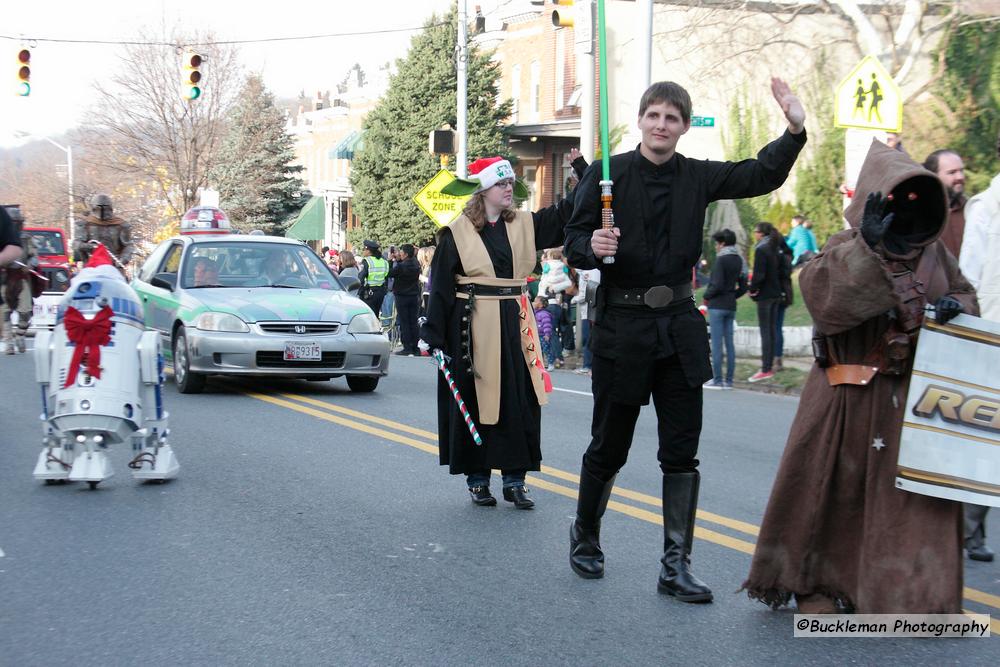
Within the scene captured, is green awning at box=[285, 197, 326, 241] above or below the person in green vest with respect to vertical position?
above

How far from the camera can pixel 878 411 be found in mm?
4805

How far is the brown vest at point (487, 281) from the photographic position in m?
7.38

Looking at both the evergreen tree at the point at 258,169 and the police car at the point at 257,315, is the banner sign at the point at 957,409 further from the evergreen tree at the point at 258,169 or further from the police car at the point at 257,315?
the evergreen tree at the point at 258,169

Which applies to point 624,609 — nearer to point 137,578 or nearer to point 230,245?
point 137,578

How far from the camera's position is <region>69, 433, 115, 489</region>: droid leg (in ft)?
25.8

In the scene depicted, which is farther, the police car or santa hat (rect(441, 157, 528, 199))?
the police car

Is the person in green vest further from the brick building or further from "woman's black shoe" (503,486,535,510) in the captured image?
"woman's black shoe" (503,486,535,510)

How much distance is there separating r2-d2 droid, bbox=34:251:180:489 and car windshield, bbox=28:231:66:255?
24.7 metres

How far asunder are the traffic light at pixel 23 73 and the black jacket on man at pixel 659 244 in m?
22.8

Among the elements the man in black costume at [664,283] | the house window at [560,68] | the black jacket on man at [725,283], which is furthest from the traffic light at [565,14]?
the house window at [560,68]

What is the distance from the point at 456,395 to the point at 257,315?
6.18 meters

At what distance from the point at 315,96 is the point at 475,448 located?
74.1 m

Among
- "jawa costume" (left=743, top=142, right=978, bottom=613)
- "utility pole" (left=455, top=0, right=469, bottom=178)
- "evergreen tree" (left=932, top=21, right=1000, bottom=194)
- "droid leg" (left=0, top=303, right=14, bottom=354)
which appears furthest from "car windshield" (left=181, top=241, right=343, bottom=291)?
"evergreen tree" (left=932, top=21, right=1000, bottom=194)

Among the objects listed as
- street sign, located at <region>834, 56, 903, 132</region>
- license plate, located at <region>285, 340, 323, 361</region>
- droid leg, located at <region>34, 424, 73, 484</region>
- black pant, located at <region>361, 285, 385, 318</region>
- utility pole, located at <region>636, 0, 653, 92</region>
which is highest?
utility pole, located at <region>636, 0, 653, 92</region>
